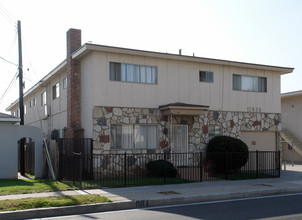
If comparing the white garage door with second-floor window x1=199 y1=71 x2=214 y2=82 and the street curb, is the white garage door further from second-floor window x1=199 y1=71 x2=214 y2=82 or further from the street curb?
the street curb

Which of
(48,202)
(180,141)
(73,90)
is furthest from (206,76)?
(48,202)

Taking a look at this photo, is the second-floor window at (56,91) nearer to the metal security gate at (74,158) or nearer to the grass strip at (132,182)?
the metal security gate at (74,158)

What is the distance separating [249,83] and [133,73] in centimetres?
697

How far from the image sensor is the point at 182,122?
18.2 metres

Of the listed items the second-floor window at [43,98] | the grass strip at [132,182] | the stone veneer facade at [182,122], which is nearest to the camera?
the grass strip at [132,182]

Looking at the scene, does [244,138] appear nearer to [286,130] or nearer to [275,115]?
[275,115]

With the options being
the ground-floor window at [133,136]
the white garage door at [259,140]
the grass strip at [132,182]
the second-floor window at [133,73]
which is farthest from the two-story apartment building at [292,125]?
the grass strip at [132,182]

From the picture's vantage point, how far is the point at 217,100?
63.6 feet

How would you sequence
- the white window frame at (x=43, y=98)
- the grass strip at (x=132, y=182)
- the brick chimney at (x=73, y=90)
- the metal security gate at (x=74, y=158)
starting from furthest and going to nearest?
1. the white window frame at (x=43, y=98)
2. the brick chimney at (x=73, y=90)
3. the metal security gate at (x=74, y=158)
4. the grass strip at (x=132, y=182)

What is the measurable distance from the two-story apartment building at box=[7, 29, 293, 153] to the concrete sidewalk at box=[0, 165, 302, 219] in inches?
154

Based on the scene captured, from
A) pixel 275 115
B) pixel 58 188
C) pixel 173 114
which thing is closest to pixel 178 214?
pixel 58 188

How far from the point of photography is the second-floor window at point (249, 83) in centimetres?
2012

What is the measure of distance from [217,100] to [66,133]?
308 inches

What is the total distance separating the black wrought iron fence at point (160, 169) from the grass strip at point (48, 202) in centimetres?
328
